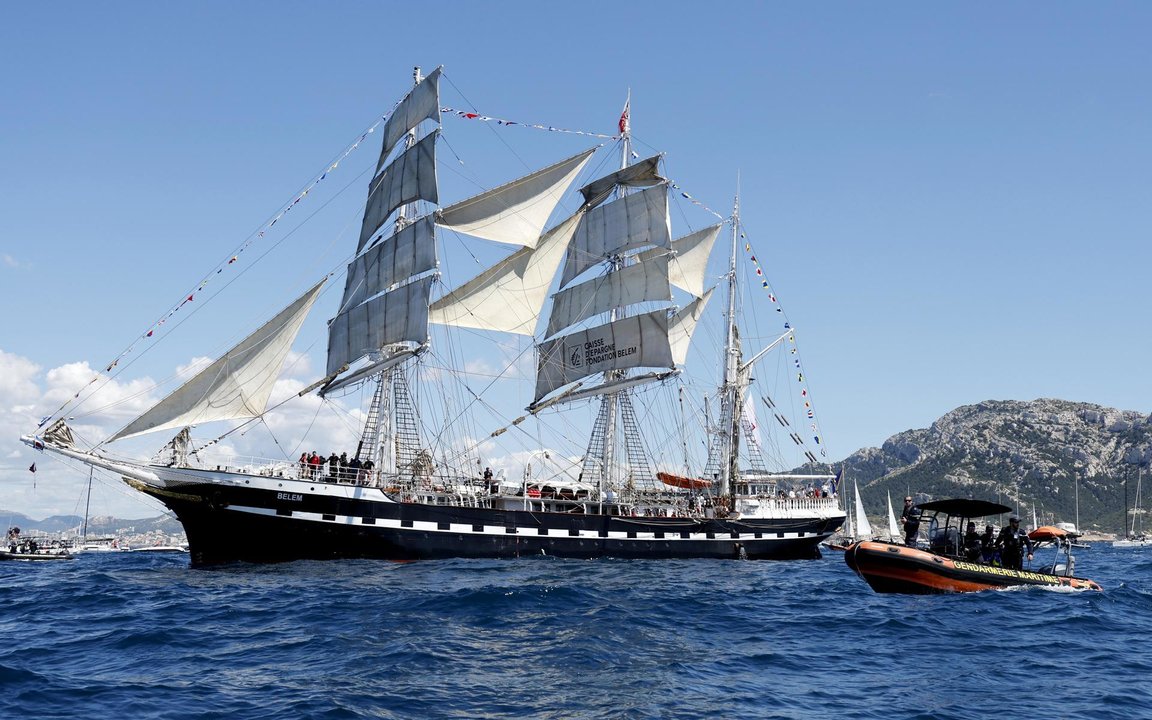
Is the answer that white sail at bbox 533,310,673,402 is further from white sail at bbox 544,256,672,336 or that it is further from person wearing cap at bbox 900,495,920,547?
person wearing cap at bbox 900,495,920,547

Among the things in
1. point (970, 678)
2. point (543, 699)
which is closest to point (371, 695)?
point (543, 699)

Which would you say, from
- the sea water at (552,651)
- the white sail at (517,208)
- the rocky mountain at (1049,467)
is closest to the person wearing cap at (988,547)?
the sea water at (552,651)

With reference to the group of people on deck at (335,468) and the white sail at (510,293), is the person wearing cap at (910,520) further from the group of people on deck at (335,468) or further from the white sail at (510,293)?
the white sail at (510,293)

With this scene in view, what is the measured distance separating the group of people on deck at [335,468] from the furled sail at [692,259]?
30.3 meters

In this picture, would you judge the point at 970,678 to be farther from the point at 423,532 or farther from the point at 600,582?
the point at 423,532

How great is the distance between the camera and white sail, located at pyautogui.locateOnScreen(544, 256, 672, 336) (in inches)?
2276

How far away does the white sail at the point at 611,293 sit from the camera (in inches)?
2276

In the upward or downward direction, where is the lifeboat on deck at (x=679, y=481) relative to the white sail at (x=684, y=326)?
downward

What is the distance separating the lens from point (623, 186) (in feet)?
199

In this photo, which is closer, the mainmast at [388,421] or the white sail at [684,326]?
the mainmast at [388,421]

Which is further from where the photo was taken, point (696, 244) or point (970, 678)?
point (696, 244)

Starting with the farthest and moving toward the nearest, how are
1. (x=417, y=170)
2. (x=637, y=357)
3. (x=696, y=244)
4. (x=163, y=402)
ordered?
(x=696, y=244)
(x=637, y=357)
(x=417, y=170)
(x=163, y=402)

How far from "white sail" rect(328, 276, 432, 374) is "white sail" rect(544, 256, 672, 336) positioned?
15.8 metres

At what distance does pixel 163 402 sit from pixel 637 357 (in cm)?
3008
